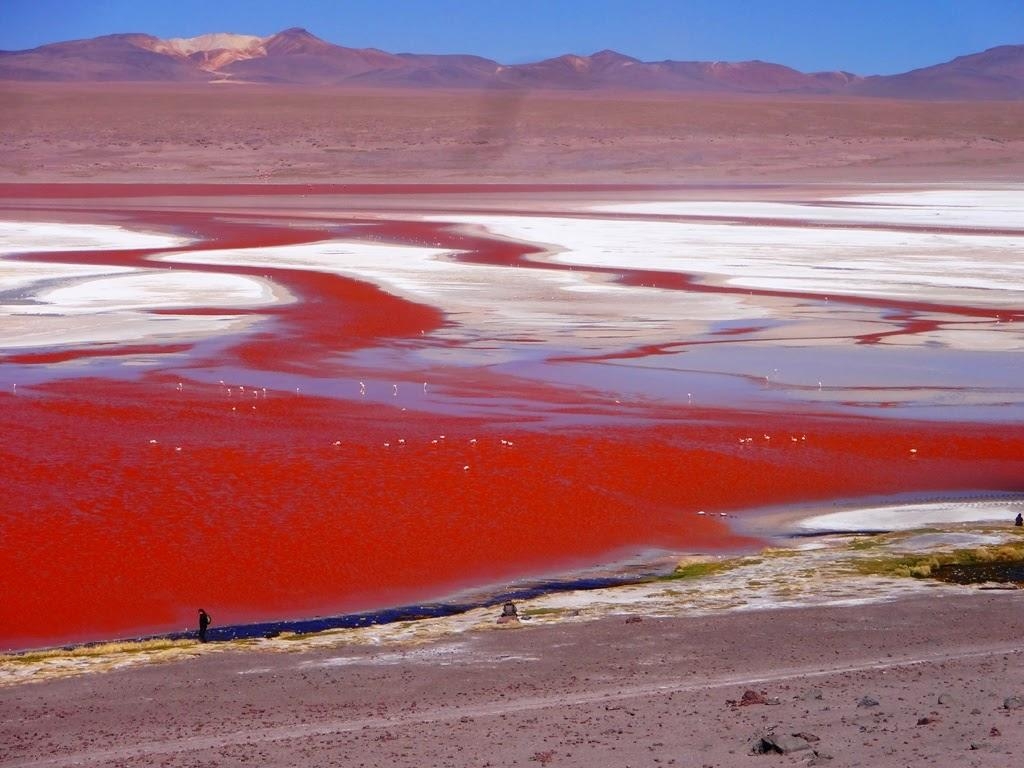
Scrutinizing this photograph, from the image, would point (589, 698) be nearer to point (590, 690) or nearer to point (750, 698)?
point (590, 690)

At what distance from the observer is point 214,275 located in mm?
32156

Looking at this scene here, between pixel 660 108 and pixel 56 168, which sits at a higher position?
pixel 660 108

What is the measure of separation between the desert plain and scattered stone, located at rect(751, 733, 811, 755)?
94mm

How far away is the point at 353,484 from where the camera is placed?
14.8 meters

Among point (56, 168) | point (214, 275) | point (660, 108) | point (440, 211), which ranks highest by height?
point (660, 108)

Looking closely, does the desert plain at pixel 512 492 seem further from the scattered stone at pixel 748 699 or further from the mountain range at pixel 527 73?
the mountain range at pixel 527 73

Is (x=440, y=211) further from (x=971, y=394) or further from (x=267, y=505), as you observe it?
(x=267, y=505)

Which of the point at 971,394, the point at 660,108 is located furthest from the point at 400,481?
the point at 660,108

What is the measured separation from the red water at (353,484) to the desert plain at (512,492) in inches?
2.3

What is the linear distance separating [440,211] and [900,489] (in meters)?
38.8

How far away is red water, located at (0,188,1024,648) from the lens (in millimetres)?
11852

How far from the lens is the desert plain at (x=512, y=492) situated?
26.1 ft

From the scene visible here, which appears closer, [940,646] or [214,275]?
[940,646]

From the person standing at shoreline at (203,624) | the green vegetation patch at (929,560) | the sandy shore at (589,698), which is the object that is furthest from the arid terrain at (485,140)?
the sandy shore at (589,698)
